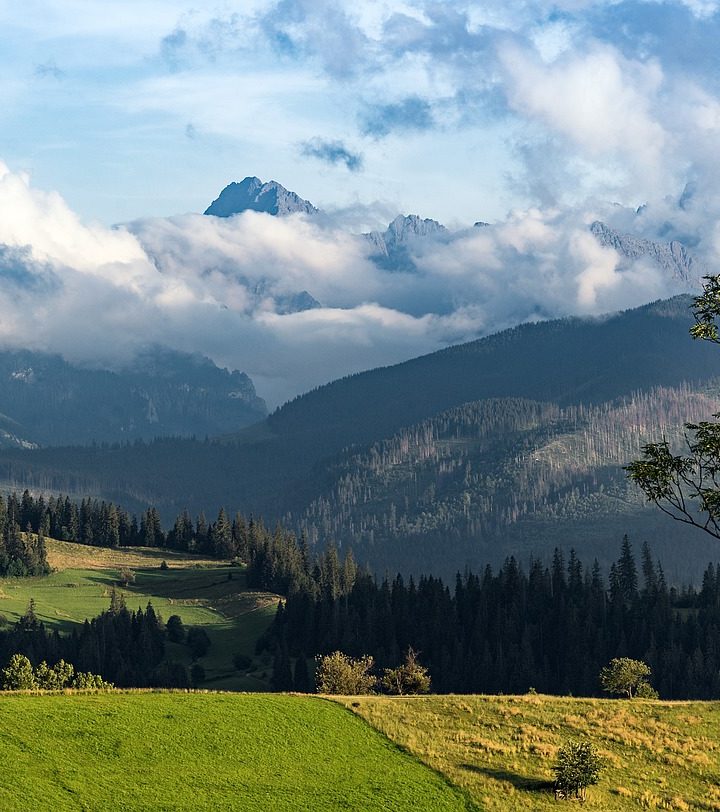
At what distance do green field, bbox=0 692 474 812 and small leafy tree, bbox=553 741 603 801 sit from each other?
5.96 meters

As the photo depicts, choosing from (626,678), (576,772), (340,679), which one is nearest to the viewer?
(576,772)

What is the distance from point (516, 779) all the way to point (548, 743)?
27.0ft

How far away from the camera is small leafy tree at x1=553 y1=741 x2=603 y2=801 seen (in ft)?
207

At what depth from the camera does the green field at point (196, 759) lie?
58.4 meters

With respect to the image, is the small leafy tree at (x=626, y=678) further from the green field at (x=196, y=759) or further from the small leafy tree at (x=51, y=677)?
the green field at (x=196, y=759)

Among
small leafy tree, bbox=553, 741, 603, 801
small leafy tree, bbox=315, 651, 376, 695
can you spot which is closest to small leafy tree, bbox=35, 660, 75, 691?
small leafy tree, bbox=315, 651, 376, 695

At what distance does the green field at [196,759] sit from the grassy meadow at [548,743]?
2558mm

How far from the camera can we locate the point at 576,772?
208ft

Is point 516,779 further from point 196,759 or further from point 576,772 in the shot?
point 196,759

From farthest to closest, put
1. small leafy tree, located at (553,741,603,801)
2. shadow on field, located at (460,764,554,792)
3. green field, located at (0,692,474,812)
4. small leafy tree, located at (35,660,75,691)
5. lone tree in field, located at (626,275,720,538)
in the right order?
small leafy tree, located at (35,660,75,691)
shadow on field, located at (460,764,554,792)
small leafy tree, located at (553,741,603,801)
green field, located at (0,692,474,812)
lone tree in field, located at (626,275,720,538)

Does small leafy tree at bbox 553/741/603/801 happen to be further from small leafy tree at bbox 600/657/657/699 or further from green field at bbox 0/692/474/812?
small leafy tree at bbox 600/657/657/699

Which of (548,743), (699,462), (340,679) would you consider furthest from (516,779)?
(340,679)

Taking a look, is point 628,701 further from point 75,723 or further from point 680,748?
point 75,723

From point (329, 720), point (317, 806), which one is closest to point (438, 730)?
point (329, 720)
